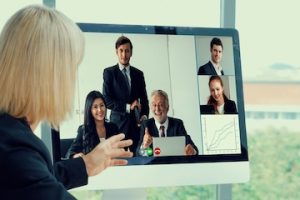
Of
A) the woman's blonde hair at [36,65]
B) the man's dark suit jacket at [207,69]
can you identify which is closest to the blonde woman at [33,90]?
the woman's blonde hair at [36,65]

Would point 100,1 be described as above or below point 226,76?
above

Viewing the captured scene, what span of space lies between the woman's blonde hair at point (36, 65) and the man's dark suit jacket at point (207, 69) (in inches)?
21.0

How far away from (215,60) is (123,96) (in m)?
0.30

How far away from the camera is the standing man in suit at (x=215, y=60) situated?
148 cm

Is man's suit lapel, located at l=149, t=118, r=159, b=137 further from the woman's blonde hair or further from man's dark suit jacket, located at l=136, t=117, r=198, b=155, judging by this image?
the woman's blonde hair

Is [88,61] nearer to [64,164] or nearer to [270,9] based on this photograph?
[64,164]

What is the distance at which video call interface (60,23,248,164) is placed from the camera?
1382 mm

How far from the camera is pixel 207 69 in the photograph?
1484mm

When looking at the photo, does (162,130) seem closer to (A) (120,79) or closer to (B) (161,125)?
(B) (161,125)

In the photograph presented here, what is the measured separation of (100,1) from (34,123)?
3.13ft

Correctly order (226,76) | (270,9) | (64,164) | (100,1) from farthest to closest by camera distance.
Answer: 1. (270,9)
2. (100,1)
3. (226,76)
4. (64,164)

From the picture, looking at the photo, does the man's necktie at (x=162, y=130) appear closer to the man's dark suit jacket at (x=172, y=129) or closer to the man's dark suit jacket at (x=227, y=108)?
the man's dark suit jacket at (x=172, y=129)

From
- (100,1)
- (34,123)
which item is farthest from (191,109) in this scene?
(100,1)

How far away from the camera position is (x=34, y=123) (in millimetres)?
1043
